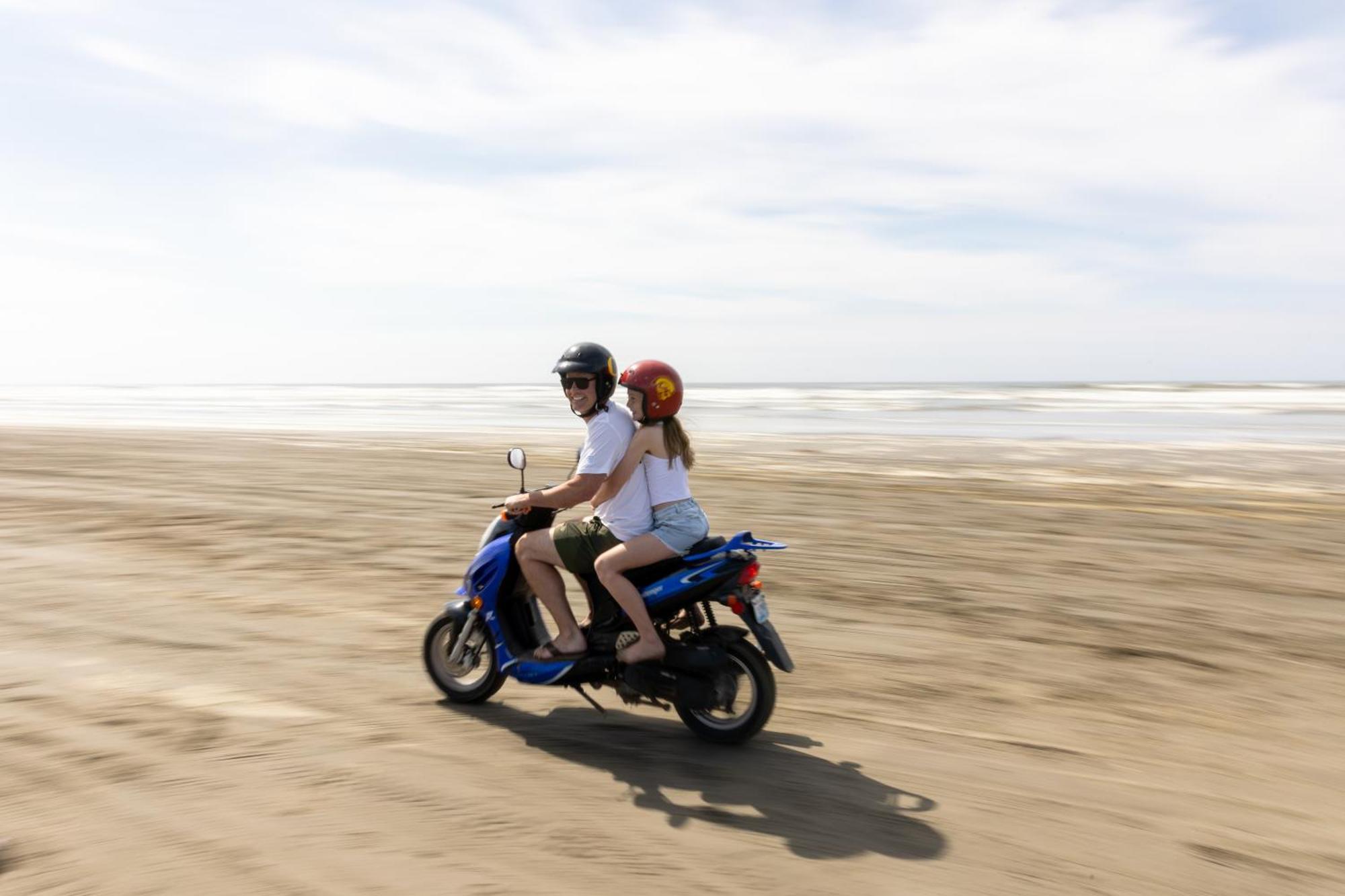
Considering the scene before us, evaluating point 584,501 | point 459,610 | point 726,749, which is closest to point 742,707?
point 726,749

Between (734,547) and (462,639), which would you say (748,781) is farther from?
(462,639)

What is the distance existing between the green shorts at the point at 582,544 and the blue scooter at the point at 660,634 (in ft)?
0.59

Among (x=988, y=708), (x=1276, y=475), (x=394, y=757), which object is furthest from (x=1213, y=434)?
(x=394, y=757)

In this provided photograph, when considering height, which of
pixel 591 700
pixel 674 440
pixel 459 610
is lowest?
pixel 591 700

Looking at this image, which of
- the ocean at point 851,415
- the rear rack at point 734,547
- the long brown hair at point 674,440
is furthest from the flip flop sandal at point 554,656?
the ocean at point 851,415

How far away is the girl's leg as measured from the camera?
193 inches

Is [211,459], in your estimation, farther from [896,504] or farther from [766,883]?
[766,883]

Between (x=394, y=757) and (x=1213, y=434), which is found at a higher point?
(x=1213, y=434)

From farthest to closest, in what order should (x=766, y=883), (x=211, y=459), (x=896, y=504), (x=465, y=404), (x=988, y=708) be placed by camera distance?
1. (x=465, y=404)
2. (x=211, y=459)
3. (x=896, y=504)
4. (x=988, y=708)
5. (x=766, y=883)

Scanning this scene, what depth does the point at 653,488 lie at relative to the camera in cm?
497

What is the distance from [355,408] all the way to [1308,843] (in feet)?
158

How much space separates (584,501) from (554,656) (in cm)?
99

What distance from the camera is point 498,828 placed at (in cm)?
391

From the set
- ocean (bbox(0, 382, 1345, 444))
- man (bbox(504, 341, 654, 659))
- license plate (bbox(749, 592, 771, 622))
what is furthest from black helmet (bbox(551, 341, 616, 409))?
ocean (bbox(0, 382, 1345, 444))
